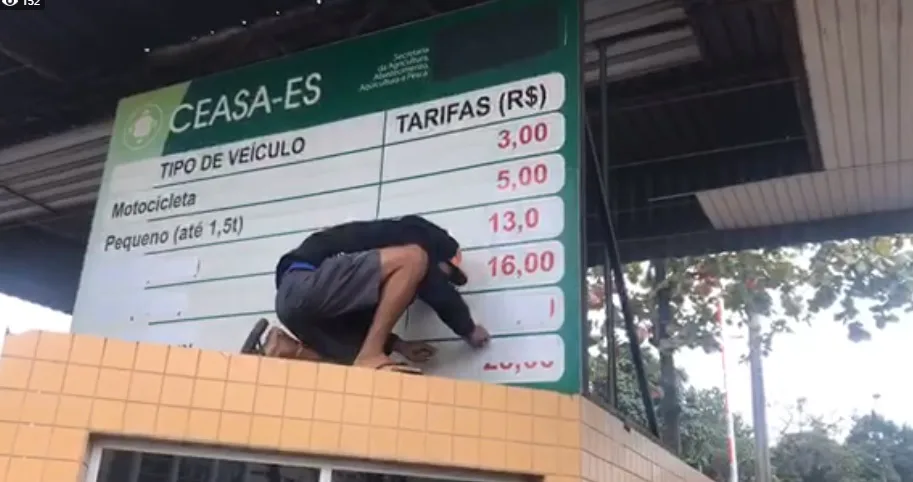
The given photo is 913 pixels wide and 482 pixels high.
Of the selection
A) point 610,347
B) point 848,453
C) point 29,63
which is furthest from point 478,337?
point 848,453

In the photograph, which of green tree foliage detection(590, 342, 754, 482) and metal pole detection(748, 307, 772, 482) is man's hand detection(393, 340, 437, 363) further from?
green tree foliage detection(590, 342, 754, 482)

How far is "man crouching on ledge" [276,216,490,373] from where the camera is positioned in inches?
125

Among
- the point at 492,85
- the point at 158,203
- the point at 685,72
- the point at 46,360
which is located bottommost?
the point at 46,360

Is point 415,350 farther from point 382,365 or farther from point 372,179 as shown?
point 372,179

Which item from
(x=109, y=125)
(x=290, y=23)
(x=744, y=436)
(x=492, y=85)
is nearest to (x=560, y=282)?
(x=492, y=85)

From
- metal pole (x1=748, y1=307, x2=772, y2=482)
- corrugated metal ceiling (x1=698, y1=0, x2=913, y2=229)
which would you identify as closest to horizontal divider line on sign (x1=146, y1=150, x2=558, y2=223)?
corrugated metal ceiling (x1=698, y1=0, x2=913, y2=229)

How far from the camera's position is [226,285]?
4.16 meters

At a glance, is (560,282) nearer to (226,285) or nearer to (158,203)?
(226,285)

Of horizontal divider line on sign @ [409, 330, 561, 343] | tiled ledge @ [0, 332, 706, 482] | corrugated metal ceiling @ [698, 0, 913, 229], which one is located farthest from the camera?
corrugated metal ceiling @ [698, 0, 913, 229]

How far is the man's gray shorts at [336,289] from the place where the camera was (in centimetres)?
316

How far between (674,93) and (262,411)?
3.19m

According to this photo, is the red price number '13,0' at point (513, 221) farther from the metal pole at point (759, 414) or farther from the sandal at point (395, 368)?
the metal pole at point (759, 414)

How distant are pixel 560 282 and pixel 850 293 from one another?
237 inches

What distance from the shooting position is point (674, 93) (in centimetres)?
488
